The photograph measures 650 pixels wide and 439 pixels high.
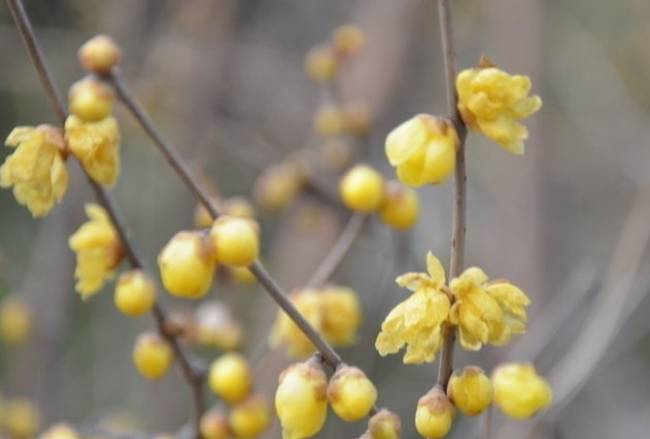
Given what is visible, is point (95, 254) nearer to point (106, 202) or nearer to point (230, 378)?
point (106, 202)

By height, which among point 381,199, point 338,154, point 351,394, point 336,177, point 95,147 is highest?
point 95,147

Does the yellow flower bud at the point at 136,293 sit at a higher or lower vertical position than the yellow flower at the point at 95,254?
lower

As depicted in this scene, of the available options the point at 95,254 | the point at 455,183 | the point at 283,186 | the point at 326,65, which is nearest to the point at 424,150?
the point at 455,183

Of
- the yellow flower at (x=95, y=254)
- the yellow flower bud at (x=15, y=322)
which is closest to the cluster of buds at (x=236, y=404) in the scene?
the yellow flower at (x=95, y=254)

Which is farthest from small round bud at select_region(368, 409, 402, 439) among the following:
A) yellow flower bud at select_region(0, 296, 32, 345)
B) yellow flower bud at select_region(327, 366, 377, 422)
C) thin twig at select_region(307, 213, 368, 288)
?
yellow flower bud at select_region(0, 296, 32, 345)

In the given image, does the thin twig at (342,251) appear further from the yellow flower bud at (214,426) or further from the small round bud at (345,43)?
the small round bud at (345,43)

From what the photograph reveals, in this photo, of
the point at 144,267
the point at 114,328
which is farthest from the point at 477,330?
the point at 114,328
